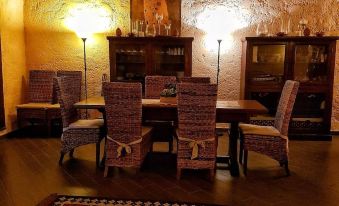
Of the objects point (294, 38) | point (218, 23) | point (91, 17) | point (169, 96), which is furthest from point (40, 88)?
point (294, 38)

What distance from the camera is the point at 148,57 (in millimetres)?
5125

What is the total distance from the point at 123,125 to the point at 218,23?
2.81m

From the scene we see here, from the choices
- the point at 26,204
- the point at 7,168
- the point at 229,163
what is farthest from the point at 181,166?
the point at 7,168

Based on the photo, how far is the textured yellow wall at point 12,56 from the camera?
4945 mm

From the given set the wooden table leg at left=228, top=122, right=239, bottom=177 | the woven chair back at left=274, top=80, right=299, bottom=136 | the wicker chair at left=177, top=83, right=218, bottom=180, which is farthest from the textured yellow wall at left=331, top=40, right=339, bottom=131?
the wicker chair at left=177, top=83, right=218, bottom=180

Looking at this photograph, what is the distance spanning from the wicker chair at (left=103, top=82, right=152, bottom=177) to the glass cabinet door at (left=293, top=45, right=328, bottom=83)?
9.65 ft

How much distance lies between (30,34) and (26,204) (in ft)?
12.1

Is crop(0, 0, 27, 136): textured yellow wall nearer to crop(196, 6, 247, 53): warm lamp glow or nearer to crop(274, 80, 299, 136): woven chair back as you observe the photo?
crop(196, 6, 247, 53): warm lamp glow

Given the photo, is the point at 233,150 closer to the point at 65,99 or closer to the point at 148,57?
the point at 65,99

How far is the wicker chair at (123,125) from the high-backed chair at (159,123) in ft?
2.39

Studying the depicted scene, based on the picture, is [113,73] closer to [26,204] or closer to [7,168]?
[7,168]

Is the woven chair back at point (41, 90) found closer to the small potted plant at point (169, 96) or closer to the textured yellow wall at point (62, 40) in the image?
the textured yellow wall at point (62, 40)

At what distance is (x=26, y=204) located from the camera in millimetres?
2715

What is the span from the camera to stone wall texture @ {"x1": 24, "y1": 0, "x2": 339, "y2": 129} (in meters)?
5.33
